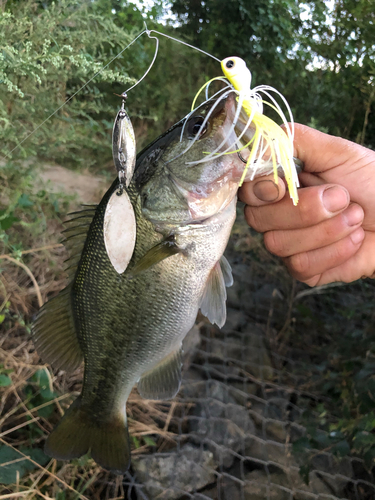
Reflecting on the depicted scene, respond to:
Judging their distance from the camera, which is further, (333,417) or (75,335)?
(333,417)

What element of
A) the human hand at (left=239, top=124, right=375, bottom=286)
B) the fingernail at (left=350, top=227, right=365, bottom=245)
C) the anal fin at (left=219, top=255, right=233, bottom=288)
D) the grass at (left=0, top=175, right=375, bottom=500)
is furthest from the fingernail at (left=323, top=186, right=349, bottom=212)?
the grass at (left=0, top=175, right=375, bottom=500)

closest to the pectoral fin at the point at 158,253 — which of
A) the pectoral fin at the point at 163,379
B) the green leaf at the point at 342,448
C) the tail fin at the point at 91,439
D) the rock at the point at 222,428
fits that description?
the pectoral fin at the point at 163,379

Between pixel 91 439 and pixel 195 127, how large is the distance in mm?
1183

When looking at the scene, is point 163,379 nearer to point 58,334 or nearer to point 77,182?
point 58,334

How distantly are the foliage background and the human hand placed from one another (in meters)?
0.71

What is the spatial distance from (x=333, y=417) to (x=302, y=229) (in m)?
1.64

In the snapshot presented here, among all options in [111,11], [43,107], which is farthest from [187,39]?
[43,107]

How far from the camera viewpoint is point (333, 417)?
229 cm

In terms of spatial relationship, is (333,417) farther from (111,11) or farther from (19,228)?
(111,11)

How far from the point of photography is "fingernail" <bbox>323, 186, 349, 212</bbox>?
1.12m

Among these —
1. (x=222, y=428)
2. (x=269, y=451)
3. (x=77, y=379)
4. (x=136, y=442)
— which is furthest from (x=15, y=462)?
(x=269, y=451)

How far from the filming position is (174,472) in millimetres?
2055

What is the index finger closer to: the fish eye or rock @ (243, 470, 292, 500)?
the fish eye

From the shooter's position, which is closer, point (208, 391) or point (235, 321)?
point (208, 391)
